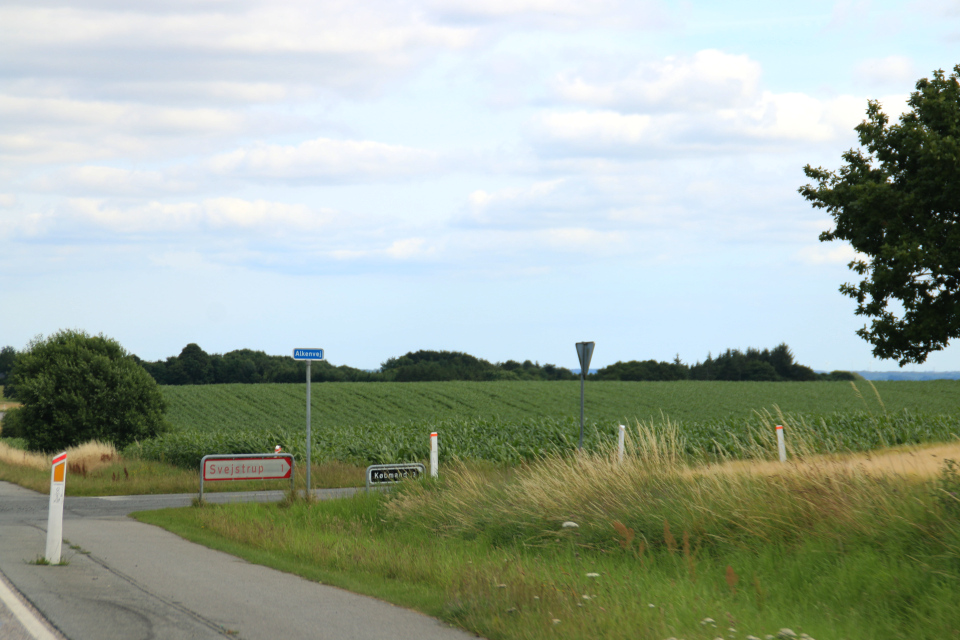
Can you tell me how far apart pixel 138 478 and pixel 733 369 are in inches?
4074

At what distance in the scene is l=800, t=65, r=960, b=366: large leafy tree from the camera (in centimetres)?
2780

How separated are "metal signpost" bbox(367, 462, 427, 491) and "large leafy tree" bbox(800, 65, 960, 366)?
19.8 meters

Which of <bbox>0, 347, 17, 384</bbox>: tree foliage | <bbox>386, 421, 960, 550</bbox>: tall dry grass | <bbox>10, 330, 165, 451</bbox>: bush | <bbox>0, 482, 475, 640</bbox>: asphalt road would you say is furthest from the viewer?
<bbox>0, 347, 17, 384</bbox>: tree foliage

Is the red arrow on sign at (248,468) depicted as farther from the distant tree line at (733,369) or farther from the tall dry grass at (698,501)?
the distant tree line at (733,369)

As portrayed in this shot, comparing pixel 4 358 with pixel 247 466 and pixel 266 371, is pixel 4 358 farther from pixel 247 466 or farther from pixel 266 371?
pixel 247 466

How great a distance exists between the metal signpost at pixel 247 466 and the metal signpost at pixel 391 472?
6.71ft

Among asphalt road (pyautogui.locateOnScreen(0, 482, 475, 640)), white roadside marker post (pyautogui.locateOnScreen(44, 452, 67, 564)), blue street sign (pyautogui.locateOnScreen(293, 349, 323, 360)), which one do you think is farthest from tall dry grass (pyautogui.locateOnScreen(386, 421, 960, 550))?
white roadside marker post (pyautogui.locateOnScreen(44, 452, 67, 564))

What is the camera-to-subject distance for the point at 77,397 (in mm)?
38406

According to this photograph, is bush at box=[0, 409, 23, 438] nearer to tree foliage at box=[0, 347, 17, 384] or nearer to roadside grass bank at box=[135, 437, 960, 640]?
roadside grass bank at box=[135, 437, 960, 640]

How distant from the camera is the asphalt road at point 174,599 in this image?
20.8 feet

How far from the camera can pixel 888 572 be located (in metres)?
6.61

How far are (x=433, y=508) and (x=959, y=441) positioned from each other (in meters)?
7.66

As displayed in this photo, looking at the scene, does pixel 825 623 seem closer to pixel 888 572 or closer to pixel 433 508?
pixel 888 572

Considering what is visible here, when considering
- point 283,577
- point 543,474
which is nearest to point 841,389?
point 543,474
